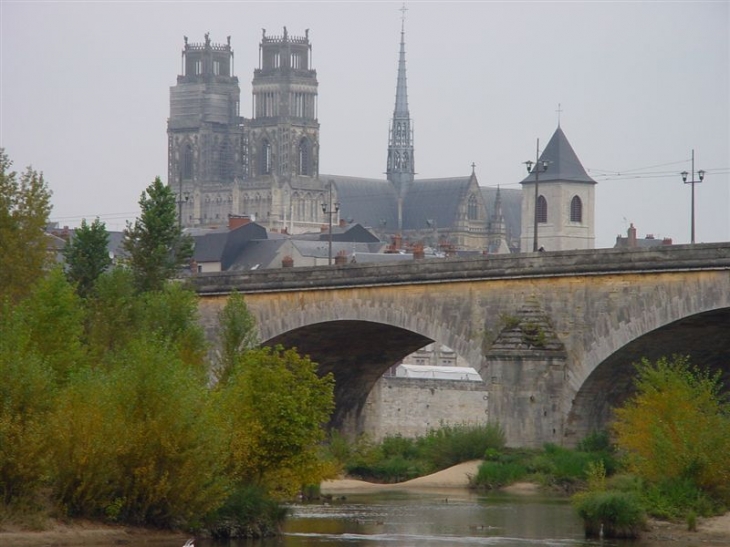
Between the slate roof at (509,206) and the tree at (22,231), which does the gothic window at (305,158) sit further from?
the tree at (22,231)

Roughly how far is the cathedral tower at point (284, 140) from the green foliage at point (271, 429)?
14920cm

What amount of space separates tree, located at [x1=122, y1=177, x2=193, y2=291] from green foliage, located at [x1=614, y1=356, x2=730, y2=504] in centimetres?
2096

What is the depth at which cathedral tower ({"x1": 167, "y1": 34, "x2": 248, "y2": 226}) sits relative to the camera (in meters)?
195

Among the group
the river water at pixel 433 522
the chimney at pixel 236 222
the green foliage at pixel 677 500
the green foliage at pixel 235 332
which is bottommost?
the river water at pixel 433 522

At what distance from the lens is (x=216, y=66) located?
19712cm

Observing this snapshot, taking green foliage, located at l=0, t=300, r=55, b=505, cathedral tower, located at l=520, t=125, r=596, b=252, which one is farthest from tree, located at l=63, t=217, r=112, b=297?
→ cathedral tower, located at l=520, t=125, r=596, b=252

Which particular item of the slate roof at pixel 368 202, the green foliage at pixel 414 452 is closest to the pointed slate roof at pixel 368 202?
the slate roof at pixel 368 202

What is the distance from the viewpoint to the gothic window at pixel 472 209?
186 metres

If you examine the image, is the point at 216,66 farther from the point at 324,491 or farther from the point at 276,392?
the point at 276,392

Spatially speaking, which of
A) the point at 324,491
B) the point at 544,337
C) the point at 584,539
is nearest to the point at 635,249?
the point at 544,337

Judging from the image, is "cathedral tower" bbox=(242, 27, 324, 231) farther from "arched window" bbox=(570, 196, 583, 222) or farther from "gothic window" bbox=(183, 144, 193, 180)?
"arched window" bbox=(570, 196, 583, 222)

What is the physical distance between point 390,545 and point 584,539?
4299 mm

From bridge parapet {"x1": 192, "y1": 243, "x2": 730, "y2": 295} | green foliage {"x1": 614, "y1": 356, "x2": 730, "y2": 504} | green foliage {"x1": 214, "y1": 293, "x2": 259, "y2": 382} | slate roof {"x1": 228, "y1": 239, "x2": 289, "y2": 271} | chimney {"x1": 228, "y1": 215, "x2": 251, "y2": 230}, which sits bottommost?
green foliage {"x1": 614, "y1": 356, "x2": 730, "y2": 504}

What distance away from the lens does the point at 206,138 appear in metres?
195
